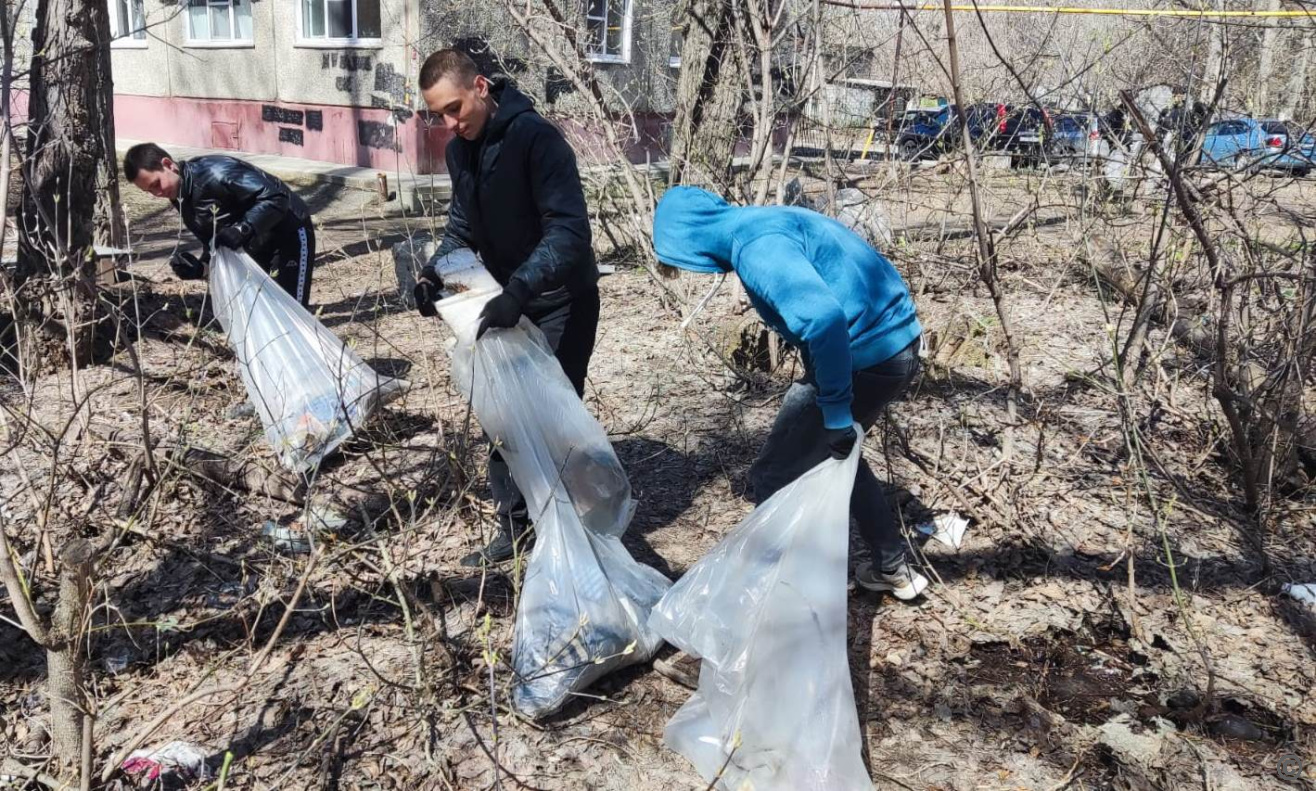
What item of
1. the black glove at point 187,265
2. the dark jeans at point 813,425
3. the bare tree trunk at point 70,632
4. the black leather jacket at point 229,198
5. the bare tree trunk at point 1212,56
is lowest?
the bare tree trunk at point 70,632

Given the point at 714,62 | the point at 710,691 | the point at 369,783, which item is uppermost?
the point at 714,62

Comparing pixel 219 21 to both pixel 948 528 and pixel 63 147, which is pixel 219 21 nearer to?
pixel 63 147

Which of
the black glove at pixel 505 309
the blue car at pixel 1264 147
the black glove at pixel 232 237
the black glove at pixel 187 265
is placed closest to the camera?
the black glove at pixel 505 309

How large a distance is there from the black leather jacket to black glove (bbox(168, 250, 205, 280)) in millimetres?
90

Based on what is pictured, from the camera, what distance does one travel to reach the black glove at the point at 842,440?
2355 mm

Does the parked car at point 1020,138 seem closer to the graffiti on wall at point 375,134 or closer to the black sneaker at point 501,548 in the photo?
the black sneaker at point 501,548

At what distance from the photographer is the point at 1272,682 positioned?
267cm

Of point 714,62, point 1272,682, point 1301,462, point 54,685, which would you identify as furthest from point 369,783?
point 714,62

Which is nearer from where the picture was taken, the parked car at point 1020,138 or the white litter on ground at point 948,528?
the white litter on ground at point 948,528

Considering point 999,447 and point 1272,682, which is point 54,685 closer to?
point 1272,682

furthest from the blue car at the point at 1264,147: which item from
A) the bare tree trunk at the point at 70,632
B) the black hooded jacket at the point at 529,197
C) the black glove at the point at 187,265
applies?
the black glove at the point at 187,265

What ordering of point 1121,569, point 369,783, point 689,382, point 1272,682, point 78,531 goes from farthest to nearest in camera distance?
point 689,382 < point 1121,569 < point 78,531 < point 1272,682 < point 369,783

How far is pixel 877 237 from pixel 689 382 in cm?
145

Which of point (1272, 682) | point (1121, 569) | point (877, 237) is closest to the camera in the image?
point (1272, 682)
